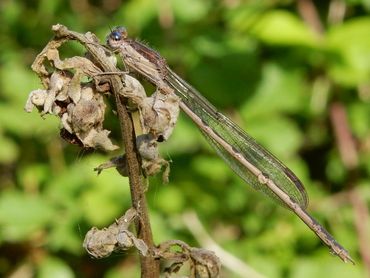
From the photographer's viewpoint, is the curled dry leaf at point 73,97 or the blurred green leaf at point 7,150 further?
the blurred green leaf at point 7,150

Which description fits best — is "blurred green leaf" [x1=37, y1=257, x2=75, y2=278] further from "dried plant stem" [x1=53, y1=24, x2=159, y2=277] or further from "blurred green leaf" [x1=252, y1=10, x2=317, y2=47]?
"dried plant stem" [x1=53, y1=24, x2=159, y2=277]

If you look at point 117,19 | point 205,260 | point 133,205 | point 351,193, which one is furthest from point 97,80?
point 117,19

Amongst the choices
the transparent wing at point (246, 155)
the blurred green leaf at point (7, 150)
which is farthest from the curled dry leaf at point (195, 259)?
the blurred green leaf at point (7, 150)

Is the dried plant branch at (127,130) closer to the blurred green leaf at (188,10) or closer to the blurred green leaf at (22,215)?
the blurred green leaf at (22,215)

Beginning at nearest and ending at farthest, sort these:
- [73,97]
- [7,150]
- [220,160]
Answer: [73,97]
[220,160]
[7,150]

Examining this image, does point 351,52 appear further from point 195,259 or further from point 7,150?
point 195,259

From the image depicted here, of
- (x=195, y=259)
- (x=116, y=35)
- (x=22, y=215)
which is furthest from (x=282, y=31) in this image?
(x=195, y=259)
